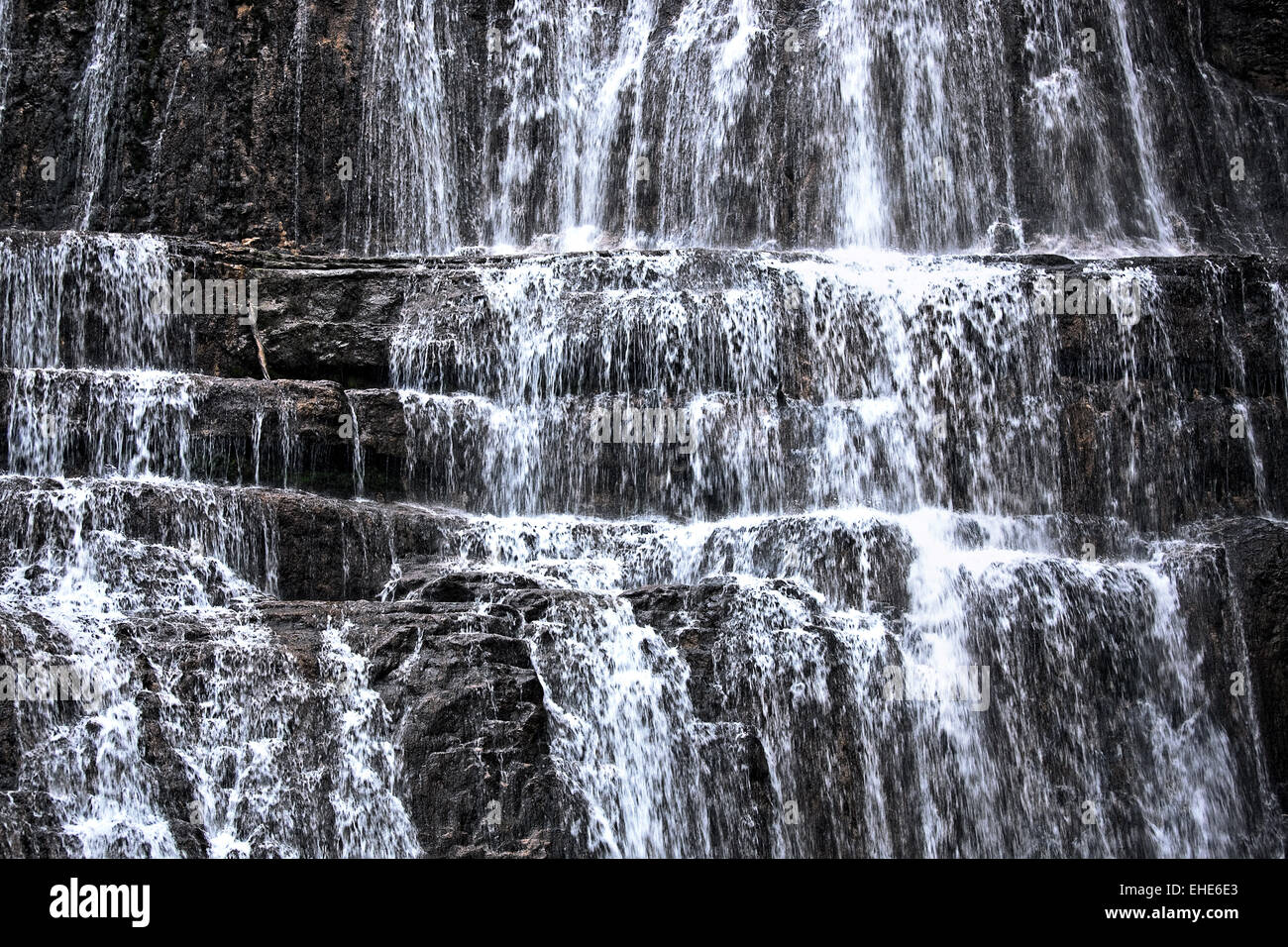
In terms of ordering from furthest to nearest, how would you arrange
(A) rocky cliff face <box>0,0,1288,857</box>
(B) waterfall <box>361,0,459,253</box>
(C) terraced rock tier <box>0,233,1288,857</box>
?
(B) waterfall <box>361,0,459,253</box>
(A) rocky cliff face <box>0,0,1288,857</box>
(C) terraced rock tier <box>0,233,1288,857</box>

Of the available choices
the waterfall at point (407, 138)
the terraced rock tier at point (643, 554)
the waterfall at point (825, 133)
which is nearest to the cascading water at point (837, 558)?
the terraced rock tier at point (643, 554)

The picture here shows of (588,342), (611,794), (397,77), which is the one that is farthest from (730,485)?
(397,77)

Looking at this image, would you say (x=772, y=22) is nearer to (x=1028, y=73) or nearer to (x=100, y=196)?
(x=1028, y=73)

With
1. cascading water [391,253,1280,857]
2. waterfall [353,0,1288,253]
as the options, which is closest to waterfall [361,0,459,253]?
waterfall [353,0,1288,253]

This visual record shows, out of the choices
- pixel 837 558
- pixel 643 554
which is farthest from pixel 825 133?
pixel 837 558

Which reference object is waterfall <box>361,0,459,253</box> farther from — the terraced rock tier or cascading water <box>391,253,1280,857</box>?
cascading water <box>391,253,1280,857</box>

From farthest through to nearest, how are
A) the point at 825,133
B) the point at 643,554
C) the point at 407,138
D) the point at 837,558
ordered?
the point at 407,138 → the point at 825,133 → the point at 643,554 → the point at 837,558

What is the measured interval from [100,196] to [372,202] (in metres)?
3.85

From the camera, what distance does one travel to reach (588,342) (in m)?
17.3

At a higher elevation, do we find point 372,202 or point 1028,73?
point 1028,73

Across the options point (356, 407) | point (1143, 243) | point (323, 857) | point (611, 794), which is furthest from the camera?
point (1143, 243)

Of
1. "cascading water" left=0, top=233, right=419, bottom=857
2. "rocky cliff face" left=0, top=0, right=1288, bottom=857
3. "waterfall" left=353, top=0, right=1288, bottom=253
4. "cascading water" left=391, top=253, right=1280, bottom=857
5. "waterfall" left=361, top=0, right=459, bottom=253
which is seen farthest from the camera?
"waterfall" left=361, top=0, right=459, bottom=253

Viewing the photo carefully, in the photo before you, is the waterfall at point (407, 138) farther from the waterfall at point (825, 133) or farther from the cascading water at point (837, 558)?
the cascading water at point (837, 558)

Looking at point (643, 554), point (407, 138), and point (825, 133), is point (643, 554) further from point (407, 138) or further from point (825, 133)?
point (407, 138)
